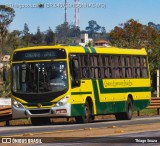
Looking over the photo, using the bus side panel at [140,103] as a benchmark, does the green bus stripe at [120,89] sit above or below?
above

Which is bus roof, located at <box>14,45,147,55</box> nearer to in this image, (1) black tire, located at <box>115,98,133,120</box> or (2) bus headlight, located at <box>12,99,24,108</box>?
(2) bus headlight, located at <box>12,99,24,108</box>

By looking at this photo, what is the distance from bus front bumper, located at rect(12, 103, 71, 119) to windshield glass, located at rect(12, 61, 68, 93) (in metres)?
0.68

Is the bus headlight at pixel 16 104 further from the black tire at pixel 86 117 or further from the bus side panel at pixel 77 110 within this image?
the black tire at pixel 86 117

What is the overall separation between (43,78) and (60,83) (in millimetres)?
666

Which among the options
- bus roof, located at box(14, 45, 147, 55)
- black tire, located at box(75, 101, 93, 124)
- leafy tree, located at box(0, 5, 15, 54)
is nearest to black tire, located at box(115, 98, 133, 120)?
bus roof, located at box(14, 45, 147, 55)

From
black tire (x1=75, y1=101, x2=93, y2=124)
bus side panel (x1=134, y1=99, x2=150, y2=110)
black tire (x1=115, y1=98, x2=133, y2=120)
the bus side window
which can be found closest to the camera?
the bus side window

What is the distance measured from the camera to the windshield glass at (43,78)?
26500mm

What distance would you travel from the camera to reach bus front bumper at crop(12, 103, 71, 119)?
1037 inches

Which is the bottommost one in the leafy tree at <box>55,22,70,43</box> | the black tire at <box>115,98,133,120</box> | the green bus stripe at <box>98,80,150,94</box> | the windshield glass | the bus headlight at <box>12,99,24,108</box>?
the black tire at <box>115,98,133,120</box>

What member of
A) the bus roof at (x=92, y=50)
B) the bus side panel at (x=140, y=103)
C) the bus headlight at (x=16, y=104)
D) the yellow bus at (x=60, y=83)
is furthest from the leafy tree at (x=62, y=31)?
the bus headlight at (x=16, y=104)

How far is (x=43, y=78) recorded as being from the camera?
26.5m

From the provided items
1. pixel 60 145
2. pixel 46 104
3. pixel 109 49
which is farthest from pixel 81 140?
pixel 109 49

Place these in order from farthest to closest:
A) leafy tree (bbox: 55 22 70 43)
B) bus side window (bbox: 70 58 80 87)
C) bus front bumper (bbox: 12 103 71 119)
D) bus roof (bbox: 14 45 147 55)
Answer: leafy tree (bbox: 55 22 70 43)
bus roof (bbox: 14 45 147 55)
bus side window (bbox: 70 58 80 87)
bus front bumper (bbox: 12 103 71 119)

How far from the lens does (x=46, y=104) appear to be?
1043 inches
